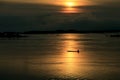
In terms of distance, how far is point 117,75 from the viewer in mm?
21625

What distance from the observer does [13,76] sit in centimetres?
2134

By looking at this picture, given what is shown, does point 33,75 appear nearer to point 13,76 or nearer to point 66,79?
point 13,76

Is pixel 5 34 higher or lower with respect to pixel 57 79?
higher

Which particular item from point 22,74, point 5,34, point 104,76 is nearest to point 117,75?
point 104,76

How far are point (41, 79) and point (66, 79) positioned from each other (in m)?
1.48

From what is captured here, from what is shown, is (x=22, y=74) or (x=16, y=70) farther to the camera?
(x=16, y=70)

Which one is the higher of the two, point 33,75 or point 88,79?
point 33,75

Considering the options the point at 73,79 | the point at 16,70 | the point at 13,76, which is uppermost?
the point at 16,70

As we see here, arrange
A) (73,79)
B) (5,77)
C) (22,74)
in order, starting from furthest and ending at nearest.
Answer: (22,74) → (5,77) → (73,79)

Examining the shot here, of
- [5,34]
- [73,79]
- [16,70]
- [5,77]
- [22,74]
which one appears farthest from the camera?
[5,34]

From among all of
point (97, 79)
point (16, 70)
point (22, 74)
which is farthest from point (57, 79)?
point (16, 70)

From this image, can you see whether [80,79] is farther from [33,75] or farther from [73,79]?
[33,75]

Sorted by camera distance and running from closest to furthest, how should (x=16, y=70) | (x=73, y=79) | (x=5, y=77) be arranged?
1. (x=73, y=79)
2. (x=5, y=77)
3. (x=16, y=70)

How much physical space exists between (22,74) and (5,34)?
9114 centimetres
